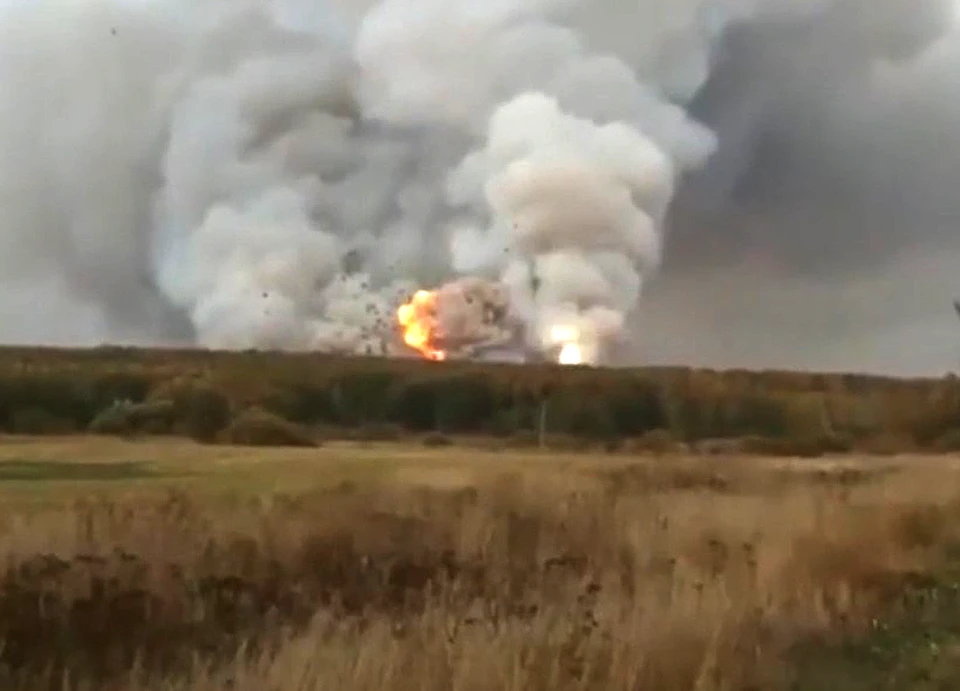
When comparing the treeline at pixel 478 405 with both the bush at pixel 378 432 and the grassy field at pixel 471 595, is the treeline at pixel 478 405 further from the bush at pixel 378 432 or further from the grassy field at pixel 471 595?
the grassy field at pixel 471 595

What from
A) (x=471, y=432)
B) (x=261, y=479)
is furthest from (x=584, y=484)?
(x=471, y=432)

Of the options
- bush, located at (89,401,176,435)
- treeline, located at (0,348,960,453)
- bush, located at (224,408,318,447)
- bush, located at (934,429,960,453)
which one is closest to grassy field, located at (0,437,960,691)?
bush, located at (224,408,318,447)

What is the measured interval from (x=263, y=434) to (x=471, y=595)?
53.7 metres

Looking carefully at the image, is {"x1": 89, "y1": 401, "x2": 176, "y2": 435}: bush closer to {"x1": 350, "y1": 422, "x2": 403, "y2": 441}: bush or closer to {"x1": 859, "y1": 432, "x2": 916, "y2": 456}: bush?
{"x1": 350, "y1": 422, "x2": 403, "y2": 441}: bush

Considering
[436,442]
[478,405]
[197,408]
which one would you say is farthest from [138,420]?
[478,405]

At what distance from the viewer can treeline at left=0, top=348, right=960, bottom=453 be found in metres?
75.6

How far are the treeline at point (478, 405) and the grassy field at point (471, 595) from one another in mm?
47975

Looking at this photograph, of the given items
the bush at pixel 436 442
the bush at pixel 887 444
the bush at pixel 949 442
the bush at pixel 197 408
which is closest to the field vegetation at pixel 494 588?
the bush at pixel 436 442

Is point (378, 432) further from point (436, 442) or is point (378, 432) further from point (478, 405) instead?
point (436, 442)

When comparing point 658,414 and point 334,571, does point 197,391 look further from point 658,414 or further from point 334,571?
point 334,571

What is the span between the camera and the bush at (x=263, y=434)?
2475 inches

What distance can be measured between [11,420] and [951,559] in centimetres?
7015

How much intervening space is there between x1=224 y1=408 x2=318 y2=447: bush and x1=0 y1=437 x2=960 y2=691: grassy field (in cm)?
4496

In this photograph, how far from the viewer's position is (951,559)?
→ 1465 centimetres
